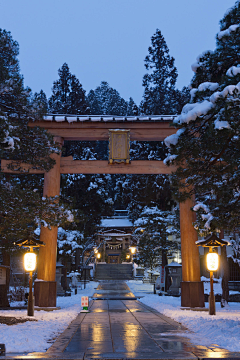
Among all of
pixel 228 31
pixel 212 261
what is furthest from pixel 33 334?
pixel 228 31

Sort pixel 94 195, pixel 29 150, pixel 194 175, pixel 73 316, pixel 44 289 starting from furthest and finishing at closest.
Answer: pixel 94 195 < pixel 44 289 < pixel 73 316 < pixel 29 150 < pixel 194 175

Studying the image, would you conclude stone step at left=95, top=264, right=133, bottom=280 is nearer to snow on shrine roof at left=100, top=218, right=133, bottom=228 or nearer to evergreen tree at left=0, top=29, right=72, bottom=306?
snow on shrine roof at left=100, top=218, right=133, bottom=228

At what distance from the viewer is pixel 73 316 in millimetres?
12328

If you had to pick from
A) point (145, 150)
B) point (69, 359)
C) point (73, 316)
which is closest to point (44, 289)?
point (73, 316)

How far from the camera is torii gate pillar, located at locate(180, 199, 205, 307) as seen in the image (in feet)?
47.1

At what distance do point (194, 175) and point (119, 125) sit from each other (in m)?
5.86

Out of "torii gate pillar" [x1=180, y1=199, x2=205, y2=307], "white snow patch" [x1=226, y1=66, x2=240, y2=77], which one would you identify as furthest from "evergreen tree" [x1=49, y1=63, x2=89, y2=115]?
"white snow patch" [x1=226, y1=66, x2=240, y2=77]

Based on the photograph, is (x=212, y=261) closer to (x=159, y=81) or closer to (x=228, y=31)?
(x=228, y=31)

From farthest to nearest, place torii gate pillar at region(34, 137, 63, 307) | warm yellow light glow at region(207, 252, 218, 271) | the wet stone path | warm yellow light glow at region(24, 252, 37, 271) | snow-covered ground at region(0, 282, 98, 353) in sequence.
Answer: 1. torii gate pillar at region(34, 137, 63, 307)
2. warm yellow light glow at region(24, 252, 37, 271)
3. warm yellow light glow at region(207, 252, 218, 271)
4. snow-covered ground at region(0, 282, 98, 353)
5. the wet stone path

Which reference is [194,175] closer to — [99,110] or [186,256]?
[186,256]

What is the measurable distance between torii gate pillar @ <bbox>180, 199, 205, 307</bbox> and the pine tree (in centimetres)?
1946

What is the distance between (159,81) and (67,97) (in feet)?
32.1

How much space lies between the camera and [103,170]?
1490 centimetres

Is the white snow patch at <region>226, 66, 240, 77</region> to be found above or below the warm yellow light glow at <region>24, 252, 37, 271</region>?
above
